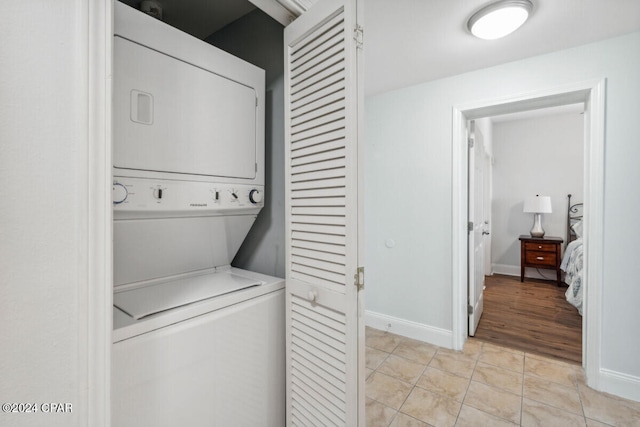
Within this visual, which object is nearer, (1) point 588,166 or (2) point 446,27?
(2) point 446,27

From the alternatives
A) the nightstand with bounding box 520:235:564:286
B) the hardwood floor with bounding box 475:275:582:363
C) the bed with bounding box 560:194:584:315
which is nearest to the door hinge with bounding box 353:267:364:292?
the hardwood floor with bounding box 475:275:582:363

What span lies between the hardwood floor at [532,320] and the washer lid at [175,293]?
98.7 inches

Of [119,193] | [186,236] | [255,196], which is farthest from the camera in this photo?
[255,196]

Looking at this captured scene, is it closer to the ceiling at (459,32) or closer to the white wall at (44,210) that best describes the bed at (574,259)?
the ceiling at (459,32)

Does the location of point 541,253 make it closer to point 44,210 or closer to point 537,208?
point 537,208

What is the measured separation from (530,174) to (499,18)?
167 inches

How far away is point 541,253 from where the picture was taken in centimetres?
448

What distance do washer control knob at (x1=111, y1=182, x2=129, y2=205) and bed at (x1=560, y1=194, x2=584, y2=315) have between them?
3.50 metres

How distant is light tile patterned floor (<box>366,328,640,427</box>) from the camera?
1757 mm

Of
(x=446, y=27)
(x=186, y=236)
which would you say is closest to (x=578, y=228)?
(x=446, y=27)

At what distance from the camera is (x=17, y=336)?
0.58m

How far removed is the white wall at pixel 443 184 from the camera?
1.90 m

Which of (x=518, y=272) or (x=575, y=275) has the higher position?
(x=575, y=275)

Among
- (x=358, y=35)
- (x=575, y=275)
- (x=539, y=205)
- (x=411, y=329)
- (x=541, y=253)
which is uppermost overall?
(x=358, y=35)
